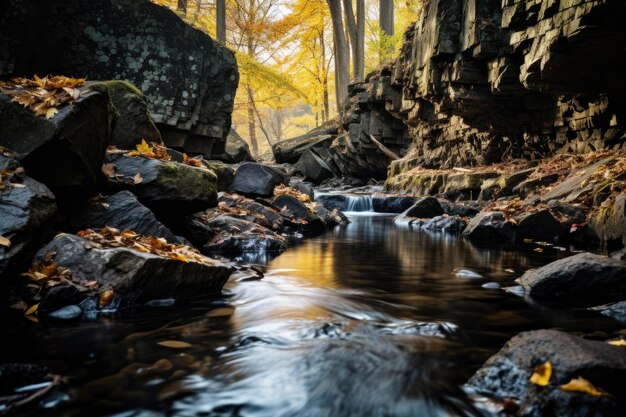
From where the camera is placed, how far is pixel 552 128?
40.8 ft

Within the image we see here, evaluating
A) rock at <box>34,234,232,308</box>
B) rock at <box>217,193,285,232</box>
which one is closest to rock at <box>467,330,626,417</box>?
rock at <box>34,234,232,308</box>

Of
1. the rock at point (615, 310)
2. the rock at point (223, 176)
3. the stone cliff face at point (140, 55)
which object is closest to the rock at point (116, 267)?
the rock at point (615, 310)

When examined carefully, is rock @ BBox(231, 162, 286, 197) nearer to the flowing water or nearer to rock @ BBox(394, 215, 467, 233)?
rock @ BBox(394, 215, 467, 233)

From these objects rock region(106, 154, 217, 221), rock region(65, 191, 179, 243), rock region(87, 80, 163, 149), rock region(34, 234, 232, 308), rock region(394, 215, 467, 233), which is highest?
rock region(87, 80, 163, 149)

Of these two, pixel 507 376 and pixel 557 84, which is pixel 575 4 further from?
pixel 507 376

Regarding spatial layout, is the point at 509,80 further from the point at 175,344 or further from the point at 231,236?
the point at 175,344

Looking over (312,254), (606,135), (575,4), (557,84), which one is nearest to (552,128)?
(606,135)

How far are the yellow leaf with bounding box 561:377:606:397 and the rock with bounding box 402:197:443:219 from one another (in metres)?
11.1

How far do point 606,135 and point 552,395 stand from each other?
10.4 metres

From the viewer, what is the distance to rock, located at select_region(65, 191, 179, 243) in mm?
5020

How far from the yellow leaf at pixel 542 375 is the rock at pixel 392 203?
13954mm

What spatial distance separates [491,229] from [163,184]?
6.47 meters

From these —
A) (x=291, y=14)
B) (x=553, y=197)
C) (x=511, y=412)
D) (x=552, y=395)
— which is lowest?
(x=511, y=412)

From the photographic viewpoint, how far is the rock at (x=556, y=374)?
204 centimetres
